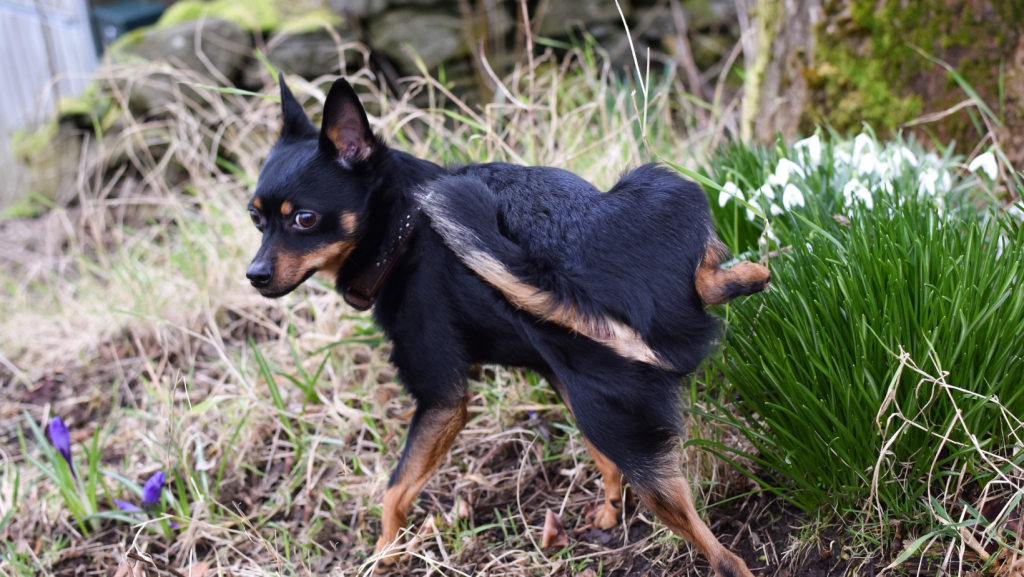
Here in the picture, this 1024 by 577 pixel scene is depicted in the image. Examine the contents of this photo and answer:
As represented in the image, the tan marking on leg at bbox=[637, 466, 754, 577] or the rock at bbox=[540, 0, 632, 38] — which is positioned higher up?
the rock at bbox=[540, 0, 632, 38]

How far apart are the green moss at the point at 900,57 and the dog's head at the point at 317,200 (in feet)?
8.04

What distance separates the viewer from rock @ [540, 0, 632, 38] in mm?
7383

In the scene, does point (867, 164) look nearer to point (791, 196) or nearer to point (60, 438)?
point (791, 196)

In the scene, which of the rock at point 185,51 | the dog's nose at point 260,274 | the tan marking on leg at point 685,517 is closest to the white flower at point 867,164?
the tan marking on leg at point 685,517

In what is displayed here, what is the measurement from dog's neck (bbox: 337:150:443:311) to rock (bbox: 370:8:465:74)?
4.84 m

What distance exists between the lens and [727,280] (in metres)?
1.87

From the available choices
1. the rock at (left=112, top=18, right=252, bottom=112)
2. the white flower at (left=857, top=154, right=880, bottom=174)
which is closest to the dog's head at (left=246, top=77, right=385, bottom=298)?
the white flower at (left=857, top=154, right=880, bottom=174)

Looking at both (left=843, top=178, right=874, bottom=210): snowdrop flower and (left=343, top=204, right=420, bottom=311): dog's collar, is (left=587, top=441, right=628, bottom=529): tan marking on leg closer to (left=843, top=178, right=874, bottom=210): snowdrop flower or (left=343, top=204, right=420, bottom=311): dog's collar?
(left=343, top=204, right=420, bottom=311): dog's collar

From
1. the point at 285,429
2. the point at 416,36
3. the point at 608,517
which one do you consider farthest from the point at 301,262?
the point at 416,36

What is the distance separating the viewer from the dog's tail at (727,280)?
1.86 meters

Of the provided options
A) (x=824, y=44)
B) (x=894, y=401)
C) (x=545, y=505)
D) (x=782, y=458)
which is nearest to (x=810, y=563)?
(x=782, y=458)

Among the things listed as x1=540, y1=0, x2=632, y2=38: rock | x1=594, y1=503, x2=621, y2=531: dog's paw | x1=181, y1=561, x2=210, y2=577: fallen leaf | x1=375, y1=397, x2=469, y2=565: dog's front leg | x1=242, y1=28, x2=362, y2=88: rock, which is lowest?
x1=181, y1=561, x2=210, y2=577: fallen leaf

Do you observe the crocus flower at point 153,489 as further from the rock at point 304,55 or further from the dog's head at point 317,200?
the rock at point 304,55

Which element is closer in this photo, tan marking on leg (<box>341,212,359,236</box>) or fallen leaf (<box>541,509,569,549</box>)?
tan marking on leg (<box>341,212,359,236</box>)
